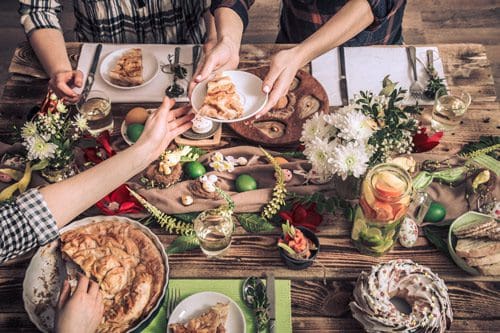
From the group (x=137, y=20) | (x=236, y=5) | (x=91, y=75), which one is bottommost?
(x=91, y=75)

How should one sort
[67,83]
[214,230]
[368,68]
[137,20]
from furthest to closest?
[137,20]
[368,68]
[67,83]
[214,230]

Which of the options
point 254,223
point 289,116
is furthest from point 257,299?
point 289,116

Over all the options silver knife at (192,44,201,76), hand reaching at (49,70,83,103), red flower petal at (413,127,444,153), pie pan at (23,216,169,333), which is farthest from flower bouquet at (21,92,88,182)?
red flower petal at (413,127,444,153)

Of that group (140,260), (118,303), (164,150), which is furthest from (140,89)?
(118,303)

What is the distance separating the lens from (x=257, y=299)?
1.34 meters

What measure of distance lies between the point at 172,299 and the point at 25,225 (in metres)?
0.44

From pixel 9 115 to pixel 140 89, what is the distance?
1.53 ft

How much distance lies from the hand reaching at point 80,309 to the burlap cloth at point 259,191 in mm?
298

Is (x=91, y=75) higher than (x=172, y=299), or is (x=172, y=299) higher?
(x=91, y=75)

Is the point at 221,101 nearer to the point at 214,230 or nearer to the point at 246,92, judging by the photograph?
the point at 246,92

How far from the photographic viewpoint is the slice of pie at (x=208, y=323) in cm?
127

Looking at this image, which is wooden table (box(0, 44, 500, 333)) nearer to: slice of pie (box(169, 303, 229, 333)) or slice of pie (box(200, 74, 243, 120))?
slice of pie (box(169, 303, 229, 333))

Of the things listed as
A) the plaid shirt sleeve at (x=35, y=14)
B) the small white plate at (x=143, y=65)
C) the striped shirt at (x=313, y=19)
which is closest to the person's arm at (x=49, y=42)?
the plaid shirt sleeve at (x=35, y=14)

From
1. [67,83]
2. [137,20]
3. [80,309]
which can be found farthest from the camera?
[137,20]
